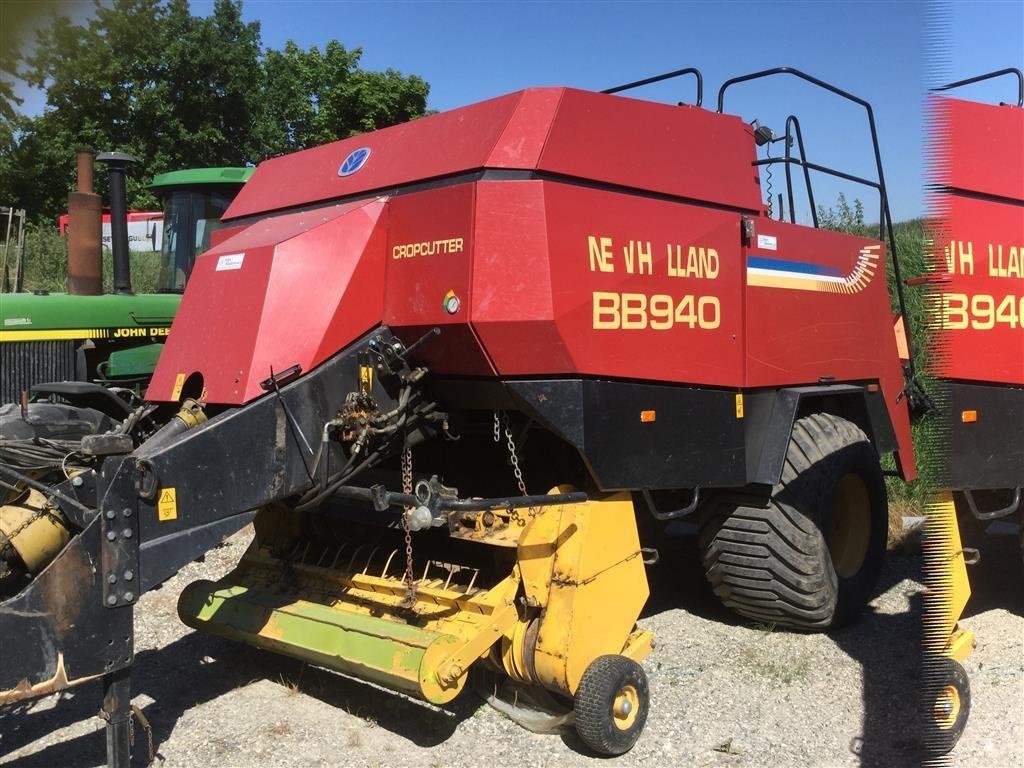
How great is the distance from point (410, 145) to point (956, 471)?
2.85 m

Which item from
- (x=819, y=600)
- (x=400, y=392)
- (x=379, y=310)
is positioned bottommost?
(x=819, y=600)

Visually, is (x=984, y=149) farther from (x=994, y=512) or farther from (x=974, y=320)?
(x=994, y=512)

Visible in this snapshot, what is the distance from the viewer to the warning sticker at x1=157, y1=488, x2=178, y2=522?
3076 mm

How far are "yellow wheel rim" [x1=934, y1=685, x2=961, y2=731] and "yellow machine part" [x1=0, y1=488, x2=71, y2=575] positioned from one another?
3.33m

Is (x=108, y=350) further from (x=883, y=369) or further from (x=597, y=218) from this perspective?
(x=883, y=369)

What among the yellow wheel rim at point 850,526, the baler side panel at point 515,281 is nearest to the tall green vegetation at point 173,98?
the baler side panel at point 515,281

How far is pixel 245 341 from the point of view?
3.57m

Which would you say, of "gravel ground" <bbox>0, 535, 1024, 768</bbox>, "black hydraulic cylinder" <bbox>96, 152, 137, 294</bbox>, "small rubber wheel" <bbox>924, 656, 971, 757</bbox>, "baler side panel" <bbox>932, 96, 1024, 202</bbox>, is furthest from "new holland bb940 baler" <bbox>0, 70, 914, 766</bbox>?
"black hydraulic cylinder" <bbox>96, 152, 137, 294</bbox>

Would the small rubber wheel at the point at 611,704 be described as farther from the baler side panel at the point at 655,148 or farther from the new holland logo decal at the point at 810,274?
the baler side panel at the point at 655,148

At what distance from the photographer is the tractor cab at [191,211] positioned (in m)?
7.54

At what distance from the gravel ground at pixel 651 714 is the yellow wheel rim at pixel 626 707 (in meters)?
0.13

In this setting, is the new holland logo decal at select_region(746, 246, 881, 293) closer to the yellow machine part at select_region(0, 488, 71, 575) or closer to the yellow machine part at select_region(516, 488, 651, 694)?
the yellow machine part at select_region(516, 488, 651, 694)

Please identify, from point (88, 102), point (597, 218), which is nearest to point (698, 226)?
point (597, 218)

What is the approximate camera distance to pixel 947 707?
11.8 ft
